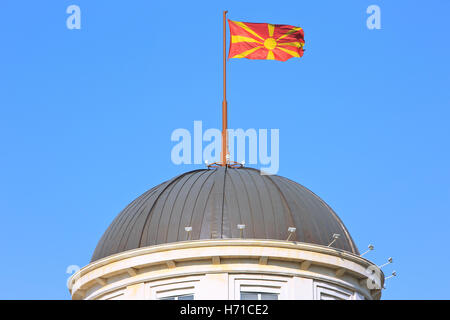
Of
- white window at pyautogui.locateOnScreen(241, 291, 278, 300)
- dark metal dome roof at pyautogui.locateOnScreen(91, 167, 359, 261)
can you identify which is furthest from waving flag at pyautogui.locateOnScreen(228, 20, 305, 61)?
white window at pyautogui.locateOnScreen(241, 291, 278, 300)

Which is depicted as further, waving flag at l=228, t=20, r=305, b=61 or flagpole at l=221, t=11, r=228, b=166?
waving flag at l=228, t=20, r=305, b=61

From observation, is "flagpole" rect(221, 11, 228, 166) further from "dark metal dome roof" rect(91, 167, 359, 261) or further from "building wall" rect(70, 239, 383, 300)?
"building wall" rect(70, 239, 383, 300)

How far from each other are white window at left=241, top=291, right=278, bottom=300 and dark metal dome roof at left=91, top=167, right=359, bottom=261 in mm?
2011

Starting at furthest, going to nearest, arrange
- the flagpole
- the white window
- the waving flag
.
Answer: the waving flag, the flagpole, the white window

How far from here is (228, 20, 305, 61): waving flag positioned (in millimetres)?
49156

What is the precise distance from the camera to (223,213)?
44594 mm

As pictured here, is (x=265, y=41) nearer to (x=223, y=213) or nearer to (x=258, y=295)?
(x=223, y=213)

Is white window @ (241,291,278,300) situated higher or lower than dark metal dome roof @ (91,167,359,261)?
lower

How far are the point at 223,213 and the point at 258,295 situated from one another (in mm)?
3283

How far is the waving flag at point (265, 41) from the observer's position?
4916cm

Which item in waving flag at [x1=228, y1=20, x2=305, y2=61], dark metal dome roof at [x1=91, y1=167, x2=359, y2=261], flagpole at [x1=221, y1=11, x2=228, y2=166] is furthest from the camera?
waving flag at [x1=228, y1=20, x2=305, y2=61]

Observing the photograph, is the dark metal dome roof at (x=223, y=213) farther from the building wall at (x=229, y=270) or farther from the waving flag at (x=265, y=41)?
the waving flag at (x=265, y=41)
